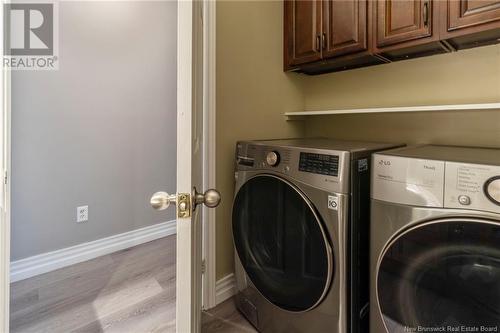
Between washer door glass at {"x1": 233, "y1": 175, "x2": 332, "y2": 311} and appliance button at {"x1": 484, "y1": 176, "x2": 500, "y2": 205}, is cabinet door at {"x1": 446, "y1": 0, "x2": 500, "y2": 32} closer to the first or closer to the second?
appliance button at {"x1": 484, "y1": 176, "x2": 500, "y2": 205}

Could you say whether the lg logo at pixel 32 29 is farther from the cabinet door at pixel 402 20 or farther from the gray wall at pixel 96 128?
the cabinet door at pixel 402 20

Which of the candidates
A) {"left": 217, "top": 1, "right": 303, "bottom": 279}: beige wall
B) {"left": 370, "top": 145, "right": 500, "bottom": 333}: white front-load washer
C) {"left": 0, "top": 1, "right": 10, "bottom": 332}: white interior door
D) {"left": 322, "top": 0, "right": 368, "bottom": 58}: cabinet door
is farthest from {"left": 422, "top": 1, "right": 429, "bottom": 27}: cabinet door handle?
{"left": 0, "top": 1, "right": 10, "bottom": 332}: white interior door

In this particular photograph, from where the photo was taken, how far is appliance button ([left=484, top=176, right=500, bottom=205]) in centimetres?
76

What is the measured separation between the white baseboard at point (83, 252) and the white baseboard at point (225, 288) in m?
1.27

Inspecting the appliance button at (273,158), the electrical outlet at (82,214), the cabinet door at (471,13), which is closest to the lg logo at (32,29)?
the electrical outlet at (82,214)

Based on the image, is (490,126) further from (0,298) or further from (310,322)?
(0,298)

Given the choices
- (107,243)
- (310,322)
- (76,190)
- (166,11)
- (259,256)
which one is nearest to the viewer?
(310,322)

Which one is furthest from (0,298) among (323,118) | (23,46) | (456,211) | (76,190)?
(323,118)

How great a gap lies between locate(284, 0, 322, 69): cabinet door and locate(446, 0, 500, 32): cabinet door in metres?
0.64

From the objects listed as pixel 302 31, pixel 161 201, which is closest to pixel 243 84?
pixel 302 31

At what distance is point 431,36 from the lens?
4.22 feet

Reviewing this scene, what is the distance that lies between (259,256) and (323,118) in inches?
44.3

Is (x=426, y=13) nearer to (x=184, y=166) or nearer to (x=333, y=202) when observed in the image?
(x=333, y=202)

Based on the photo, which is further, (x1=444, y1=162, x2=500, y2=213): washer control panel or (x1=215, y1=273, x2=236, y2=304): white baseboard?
(x1=215, y1=273, x2=236, y2=304): white baseboard
